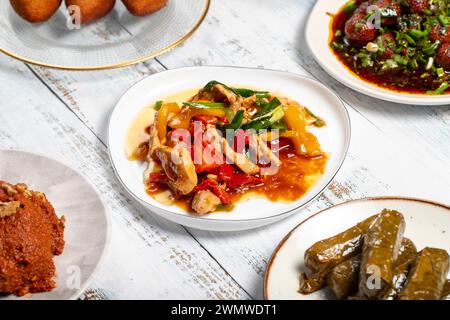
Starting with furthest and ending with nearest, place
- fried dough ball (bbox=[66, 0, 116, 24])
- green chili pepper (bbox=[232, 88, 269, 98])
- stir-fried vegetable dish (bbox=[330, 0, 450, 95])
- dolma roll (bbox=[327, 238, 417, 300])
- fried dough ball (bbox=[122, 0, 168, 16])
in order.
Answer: fried dough ball (bbox=[122, 0, 168, 16])
fried dough ball (bbox=[66, 0, 116, 24])
stir-fried vegetable dish (bbox=[330, 0, 450, 95])
green chili pepper (bbox=[232, 88, 269, 98])
dolma roll (bbox=[327, 238, 417, 300])

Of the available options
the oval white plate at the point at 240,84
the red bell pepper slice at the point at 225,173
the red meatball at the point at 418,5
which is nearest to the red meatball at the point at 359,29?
the red meatball at the point at 418,5

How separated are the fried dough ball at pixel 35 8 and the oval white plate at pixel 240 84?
81 centimetres

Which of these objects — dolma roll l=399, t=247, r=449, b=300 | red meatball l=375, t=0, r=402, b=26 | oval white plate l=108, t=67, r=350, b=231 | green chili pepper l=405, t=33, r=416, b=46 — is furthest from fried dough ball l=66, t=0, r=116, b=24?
dolma roll l=399, t=247, r=449, b=300

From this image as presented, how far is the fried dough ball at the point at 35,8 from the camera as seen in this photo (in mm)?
3443

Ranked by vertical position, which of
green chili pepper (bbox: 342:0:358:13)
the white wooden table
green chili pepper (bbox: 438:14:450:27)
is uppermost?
green chili pepper (bbox: 438:14:450:27)

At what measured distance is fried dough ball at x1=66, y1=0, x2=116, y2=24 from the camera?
3.48m

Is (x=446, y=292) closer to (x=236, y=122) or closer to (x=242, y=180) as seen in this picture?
(x=242, y=180)

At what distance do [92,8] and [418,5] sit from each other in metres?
1.79

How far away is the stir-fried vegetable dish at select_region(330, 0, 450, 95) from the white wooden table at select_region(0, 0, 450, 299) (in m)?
0.13

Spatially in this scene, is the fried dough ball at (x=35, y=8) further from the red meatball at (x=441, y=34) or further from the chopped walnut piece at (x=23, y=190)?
the red meatball at (x=441, y=34)

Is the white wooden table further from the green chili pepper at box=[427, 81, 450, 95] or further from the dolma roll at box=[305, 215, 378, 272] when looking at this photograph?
the dolma roll at box=[305, 215, 378, 272]
